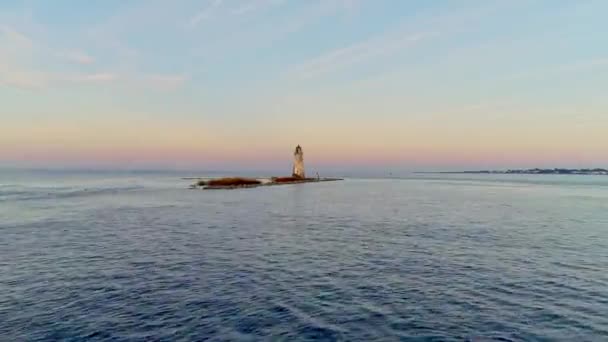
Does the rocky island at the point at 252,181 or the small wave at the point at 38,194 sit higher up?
the rocky island at the point at 252,181

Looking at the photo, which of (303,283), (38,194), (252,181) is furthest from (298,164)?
(303,283)

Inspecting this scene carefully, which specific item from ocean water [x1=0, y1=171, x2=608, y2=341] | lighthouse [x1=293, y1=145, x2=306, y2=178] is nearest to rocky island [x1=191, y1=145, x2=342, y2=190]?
lighthouse [x1=293, y1=145, x2=306, y2=178]

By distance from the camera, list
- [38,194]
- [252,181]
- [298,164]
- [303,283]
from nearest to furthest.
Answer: [303,283] → [38,194] → [252,181] → [298,164]

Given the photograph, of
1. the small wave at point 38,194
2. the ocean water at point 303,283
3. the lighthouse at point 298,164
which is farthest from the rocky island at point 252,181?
the ocean water at point 303,283

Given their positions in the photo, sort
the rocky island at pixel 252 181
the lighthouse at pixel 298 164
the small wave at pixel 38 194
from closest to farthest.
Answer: the small wave at pixel 38 194 → the rocky island at pixel 252 181 → the lighthouse at pixel 298 164

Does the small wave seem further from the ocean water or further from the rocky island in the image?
the ocean water

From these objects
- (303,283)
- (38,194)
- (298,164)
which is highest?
(298,164)

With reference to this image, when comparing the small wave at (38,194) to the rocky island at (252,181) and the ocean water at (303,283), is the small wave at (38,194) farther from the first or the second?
the ocean water at (303,283)

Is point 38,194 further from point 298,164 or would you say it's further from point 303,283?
point 298,164

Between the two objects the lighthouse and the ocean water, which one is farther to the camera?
the lighthouse

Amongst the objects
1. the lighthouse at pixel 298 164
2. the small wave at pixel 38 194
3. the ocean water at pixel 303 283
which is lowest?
the ocean water at pixel 303 283

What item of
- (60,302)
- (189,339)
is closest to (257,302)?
(189,339)

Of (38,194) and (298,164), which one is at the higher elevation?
(298,164)
